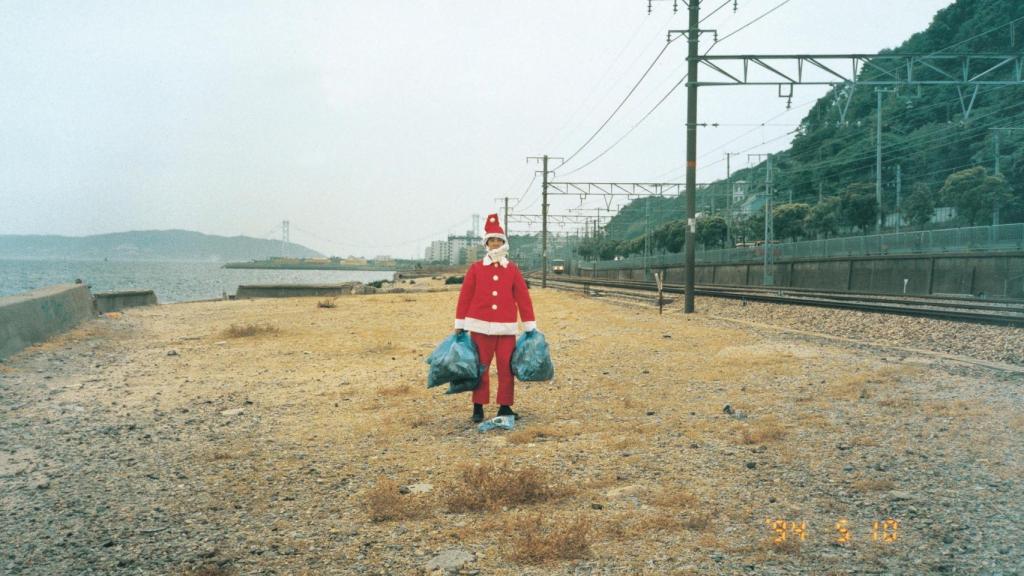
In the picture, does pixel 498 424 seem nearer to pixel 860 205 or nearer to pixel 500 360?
pixel 500 360

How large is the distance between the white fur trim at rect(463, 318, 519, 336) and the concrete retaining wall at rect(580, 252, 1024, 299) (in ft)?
84.2

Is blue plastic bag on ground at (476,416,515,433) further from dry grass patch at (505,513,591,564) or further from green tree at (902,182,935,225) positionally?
green tree at (902,182,935,225)

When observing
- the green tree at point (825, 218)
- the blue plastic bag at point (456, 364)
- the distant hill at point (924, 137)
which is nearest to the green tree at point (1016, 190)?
the distant hill at point (924, 137)

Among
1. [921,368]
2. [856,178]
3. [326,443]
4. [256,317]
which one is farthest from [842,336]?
[856,178]

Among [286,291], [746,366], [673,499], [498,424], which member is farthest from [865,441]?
[286,291]

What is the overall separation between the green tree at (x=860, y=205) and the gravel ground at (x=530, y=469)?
42327 millimetres

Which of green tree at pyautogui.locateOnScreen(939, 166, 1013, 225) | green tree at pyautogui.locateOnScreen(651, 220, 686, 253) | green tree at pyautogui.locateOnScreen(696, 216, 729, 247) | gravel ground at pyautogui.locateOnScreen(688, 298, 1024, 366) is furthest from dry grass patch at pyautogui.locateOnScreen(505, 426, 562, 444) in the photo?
green tree at pyautogui.locateOnScreen(651, 220, 686, 253)

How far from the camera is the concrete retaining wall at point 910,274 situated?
25.8 meters

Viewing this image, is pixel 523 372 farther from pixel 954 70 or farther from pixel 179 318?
pixel 954 70

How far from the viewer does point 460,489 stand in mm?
4461

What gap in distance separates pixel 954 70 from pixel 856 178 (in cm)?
1153

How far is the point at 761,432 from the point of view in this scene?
5699 mm

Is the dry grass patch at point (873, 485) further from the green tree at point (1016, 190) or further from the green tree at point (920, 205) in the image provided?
the green tree at point (920, 205)
